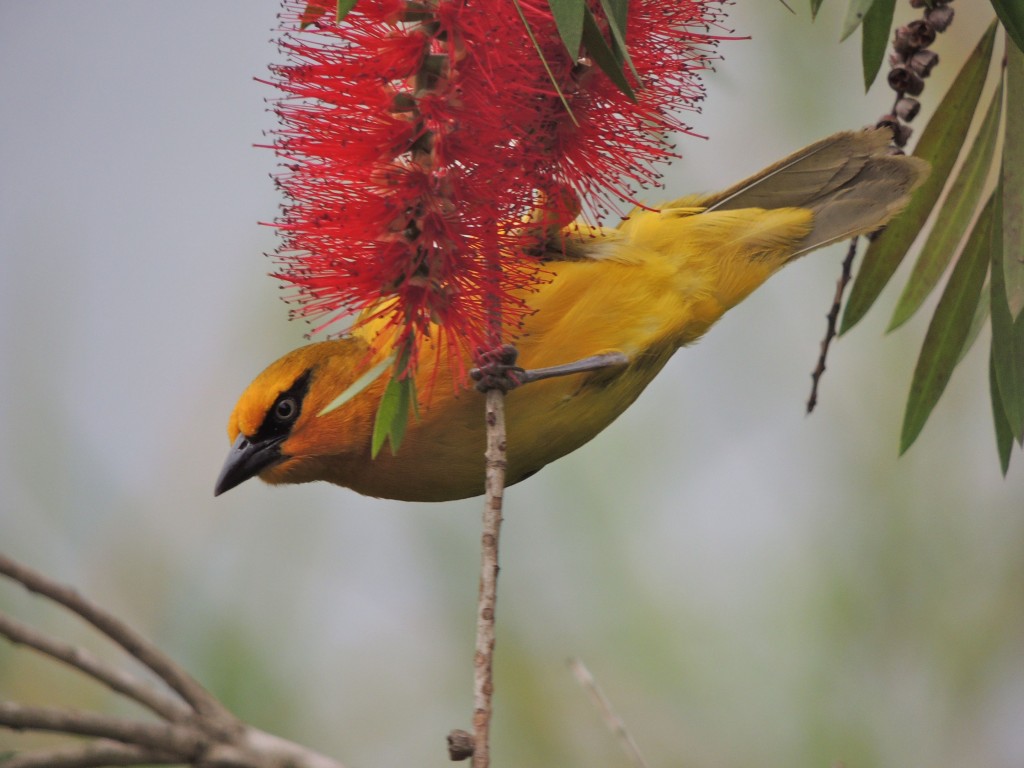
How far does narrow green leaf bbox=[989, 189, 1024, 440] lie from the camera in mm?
2451

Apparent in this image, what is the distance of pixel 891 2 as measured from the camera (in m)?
2.34

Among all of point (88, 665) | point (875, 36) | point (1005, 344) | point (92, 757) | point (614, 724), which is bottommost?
point (614, 724)

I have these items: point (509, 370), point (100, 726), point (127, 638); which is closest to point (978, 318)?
point (509, 370)

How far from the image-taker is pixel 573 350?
10.2 ft

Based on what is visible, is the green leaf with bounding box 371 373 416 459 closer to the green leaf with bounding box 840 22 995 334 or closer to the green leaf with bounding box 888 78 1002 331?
the green leaf with bounding box 840 22 995 334

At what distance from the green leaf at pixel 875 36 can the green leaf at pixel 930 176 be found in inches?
13.8

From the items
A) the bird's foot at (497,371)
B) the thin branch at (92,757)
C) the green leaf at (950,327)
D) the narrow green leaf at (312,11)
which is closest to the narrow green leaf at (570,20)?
the narrow green leaf at (312,11)

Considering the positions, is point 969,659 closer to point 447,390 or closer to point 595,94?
point 447,390

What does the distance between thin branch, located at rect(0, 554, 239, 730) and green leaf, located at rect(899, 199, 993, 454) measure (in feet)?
5.98

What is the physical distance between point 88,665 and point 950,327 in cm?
210

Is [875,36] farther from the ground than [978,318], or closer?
farther from the ground

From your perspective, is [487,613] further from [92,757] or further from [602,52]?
[602,52]

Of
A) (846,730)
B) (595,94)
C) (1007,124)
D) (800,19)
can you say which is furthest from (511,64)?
(846,730)

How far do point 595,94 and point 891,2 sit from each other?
67 cm
